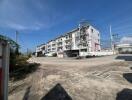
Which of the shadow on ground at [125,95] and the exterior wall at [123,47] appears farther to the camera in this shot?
the exterior wall at [123,47]

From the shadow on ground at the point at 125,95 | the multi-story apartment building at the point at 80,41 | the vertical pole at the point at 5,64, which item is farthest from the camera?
the multi-story apartment building at the point at 80,41

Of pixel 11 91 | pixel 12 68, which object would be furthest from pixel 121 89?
pixel 12 68

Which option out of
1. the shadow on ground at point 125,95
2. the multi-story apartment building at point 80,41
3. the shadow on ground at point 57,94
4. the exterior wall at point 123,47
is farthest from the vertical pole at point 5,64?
the exterior wall at point 123,47

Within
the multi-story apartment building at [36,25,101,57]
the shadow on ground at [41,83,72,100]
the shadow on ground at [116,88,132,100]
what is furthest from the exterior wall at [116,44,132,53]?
the shadow on ground at [41,83,72,100]

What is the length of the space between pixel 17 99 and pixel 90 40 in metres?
58.8

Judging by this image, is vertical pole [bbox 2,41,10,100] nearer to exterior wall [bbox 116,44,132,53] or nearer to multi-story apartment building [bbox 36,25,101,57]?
multi-story apartment building [bbox 36,25,101,57]

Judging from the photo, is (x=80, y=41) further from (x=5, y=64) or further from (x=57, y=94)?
(x=5, y=64)

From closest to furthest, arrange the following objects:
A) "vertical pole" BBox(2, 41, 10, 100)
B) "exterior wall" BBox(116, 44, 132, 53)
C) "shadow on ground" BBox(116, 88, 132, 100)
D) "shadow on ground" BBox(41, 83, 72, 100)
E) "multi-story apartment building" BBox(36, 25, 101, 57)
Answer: "vertical pole" BBox(2, 41, 10, 100)
"shadow on ground" BBox(116, 88, 132, 100)
"shadow on ground" BBox(41, 83, 72, 100)
"multi-story apartment building" BBox(36, 25, 101, 57)
"exterior wall" BBox(116, 44, 132, 53)

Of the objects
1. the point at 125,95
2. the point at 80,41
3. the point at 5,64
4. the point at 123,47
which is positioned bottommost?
the point at 125,95

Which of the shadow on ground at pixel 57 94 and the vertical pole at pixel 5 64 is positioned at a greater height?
the vertical pole at pixel 5 64

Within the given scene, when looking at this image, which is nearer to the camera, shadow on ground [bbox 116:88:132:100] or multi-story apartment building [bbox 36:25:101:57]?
shadow on ground [bbox 116:88:132:100]

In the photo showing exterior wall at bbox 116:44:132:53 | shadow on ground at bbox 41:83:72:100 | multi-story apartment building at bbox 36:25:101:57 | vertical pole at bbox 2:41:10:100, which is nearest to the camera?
vertical pole at bbox 2:41:10:100

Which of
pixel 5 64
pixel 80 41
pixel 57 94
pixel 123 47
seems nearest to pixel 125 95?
pixel 57 94

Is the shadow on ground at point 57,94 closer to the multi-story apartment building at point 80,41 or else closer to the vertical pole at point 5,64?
the vertical pole at point 5,64
